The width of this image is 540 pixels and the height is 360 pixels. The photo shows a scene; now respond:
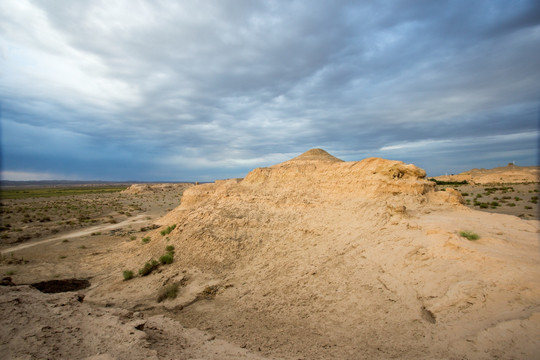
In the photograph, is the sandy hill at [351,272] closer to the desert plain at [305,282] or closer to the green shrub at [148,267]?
the desert plain at [305,282]

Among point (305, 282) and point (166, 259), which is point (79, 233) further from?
point (305, 282)

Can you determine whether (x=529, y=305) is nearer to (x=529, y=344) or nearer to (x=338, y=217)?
(x=529, y=344)

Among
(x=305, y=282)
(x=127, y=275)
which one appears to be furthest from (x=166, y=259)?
(x=305, y=282)

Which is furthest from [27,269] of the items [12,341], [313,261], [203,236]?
[313,261]

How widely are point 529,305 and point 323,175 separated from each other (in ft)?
29.7

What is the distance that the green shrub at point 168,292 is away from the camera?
9140 millimetres

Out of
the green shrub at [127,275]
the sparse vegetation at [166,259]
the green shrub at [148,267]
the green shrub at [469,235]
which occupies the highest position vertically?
the green shrub at [469,235]

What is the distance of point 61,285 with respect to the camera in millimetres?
11273

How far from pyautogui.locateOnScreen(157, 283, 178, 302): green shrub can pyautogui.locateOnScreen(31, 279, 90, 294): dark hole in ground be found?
170 inches

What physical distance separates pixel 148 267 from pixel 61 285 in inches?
153

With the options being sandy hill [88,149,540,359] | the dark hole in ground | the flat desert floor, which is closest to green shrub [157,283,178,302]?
Answer: the flat desert floor

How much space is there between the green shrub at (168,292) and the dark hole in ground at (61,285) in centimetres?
433

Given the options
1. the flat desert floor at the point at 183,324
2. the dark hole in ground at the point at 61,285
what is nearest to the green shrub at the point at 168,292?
the flat desert floor at the point at 183,324

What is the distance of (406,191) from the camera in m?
10.6
